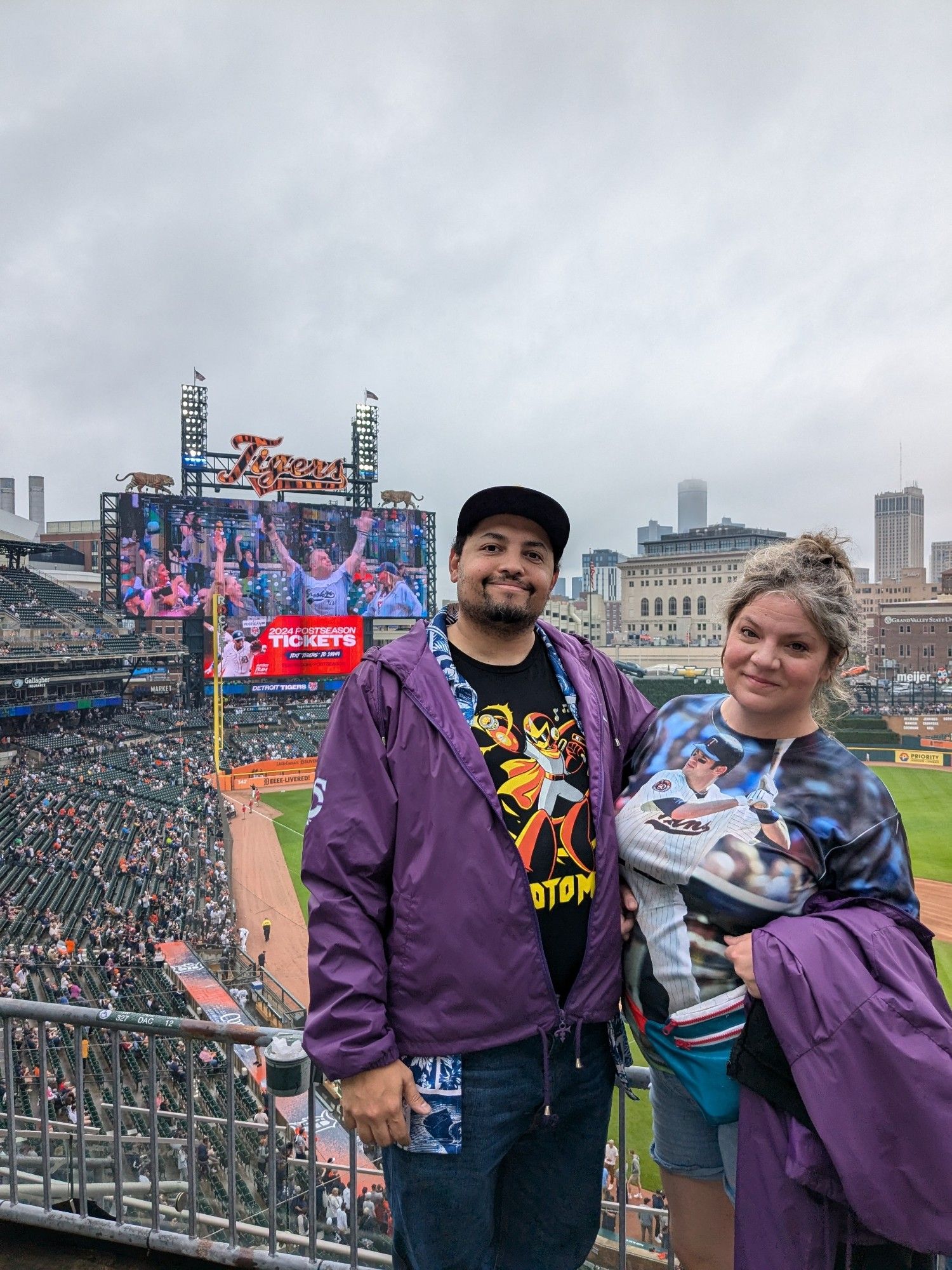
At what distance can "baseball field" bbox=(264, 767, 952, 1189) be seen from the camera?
8.97 metres

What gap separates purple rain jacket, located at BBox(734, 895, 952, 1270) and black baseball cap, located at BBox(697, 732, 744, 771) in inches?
15.8

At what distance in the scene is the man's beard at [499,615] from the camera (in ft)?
7.40

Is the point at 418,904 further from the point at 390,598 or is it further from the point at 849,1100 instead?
the point at 390,598

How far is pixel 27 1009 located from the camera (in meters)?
2.93

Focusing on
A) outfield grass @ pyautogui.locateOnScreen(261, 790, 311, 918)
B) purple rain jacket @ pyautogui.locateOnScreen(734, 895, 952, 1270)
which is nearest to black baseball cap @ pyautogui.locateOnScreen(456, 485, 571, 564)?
purple rain jacket @ pyautogui.locateOnScreen(734, 895, 952, 1270)

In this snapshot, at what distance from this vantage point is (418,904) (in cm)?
192

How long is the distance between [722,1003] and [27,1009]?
262cm

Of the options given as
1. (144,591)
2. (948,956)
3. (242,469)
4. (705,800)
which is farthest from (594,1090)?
(242,469)

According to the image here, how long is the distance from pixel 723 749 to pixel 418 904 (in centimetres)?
90

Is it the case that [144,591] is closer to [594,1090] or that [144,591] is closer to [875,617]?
[594,1090]

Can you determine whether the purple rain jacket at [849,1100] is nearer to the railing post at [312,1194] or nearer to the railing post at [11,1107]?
the railing post at [312,1194]

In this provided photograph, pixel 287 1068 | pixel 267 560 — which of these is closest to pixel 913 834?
pixel 287 1068

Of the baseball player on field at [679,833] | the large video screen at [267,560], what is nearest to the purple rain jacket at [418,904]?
the baseball player on field at [679,833]

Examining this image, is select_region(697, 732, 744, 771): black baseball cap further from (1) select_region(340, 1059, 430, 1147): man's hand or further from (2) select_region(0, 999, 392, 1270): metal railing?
(2) select_region(0, 999, 392, 1270): metal railing
